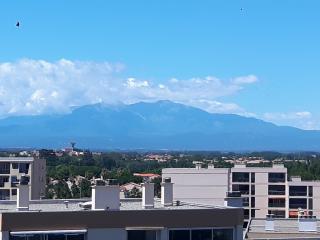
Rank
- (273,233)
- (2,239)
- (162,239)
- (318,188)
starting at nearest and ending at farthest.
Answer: (2,239), (162,239), (273,233), (318,188)

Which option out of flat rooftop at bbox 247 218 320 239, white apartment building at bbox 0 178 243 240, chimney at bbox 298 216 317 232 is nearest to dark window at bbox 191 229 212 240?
white apartment building at bbox 0 178 243 240

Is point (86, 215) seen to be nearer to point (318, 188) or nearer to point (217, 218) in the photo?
point (217, 218)

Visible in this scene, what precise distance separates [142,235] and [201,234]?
57.6 inches

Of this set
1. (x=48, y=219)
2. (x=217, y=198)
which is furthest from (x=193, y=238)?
(x=217, y=198)

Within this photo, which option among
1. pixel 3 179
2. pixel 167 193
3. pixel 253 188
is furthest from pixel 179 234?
pixel 253 188

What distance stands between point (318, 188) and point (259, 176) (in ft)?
18.8

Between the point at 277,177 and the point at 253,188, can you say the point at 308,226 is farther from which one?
the point at 277,177

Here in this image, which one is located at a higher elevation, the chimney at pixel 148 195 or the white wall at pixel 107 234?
the chimney at pixel 148 195

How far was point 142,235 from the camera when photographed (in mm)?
20719

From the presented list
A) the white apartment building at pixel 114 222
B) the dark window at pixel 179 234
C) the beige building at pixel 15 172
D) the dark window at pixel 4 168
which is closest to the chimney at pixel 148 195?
the white apartment building at pixel 114 222

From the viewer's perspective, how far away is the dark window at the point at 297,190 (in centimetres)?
7962

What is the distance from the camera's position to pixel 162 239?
67.8 ft

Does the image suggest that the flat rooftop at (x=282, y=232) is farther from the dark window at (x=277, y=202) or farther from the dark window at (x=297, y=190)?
the dark window at (x=277, y=202)

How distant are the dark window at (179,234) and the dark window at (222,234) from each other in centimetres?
74
